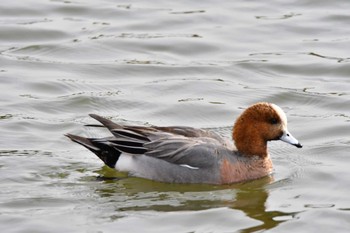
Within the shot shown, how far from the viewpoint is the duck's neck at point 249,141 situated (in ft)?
34.6

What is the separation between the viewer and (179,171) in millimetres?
10375

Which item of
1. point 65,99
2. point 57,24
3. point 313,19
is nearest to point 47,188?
point 65,99

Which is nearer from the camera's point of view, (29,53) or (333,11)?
(29,53)

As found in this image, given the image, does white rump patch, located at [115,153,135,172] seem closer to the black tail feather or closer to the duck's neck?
the black tail feather

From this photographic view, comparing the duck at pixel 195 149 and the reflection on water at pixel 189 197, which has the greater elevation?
the duck at pixel 195 149

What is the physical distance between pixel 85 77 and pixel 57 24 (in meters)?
2.02

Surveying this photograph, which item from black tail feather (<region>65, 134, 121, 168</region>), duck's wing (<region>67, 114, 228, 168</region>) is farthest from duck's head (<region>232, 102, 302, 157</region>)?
black tail feather (<region>65, 134, 121, 168</region>)

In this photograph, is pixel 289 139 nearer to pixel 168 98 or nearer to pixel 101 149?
pixel 101 149

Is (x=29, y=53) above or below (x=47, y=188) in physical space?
above

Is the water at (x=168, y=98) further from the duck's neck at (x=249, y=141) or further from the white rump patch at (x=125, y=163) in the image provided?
the duck's neck at (x=249, y=141)

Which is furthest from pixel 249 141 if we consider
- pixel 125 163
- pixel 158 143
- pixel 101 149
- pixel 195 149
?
pixel 101 149

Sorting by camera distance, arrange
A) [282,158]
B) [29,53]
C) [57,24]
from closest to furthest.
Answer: [282,158] < [29,53] < [57,24]

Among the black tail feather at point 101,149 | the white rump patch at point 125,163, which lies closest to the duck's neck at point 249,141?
the white rump patch at point 125,163

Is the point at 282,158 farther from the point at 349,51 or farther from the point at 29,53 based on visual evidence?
the point at 29,53
